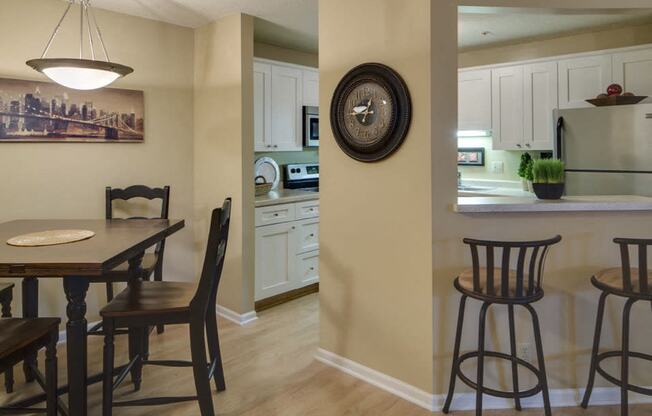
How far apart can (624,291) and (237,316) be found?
8.62 feet

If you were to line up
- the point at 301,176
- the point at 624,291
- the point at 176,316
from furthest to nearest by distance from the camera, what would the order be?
1. the point at 301,176
2. the point at 176,316
3. the point at 624,291

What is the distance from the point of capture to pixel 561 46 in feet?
14.6

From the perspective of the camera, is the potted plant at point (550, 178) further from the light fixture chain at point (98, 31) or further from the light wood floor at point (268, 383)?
the light fixture chain at point (98, 31)

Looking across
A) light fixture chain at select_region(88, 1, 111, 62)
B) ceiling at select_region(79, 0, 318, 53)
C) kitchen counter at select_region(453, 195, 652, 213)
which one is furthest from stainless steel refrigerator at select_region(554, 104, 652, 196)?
light fixture chain at select_region(88, 1, 111, 62)

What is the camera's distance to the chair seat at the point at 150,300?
212 centimetres

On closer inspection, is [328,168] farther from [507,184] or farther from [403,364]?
[507,184]

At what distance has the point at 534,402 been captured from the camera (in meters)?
2.46

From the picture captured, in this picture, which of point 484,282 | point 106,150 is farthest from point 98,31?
point 484,282

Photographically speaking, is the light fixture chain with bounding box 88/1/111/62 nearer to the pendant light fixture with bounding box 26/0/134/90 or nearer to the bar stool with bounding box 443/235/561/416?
the pendant light fixture with bounding box 26/0/134/90

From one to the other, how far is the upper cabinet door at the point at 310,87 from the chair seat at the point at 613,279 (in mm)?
3097

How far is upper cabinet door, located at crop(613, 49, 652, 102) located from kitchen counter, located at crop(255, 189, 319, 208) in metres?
2.74

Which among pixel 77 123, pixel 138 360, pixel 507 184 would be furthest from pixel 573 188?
pixel 77 123

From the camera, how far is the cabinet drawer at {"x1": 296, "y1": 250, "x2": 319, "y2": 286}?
4.30 meters

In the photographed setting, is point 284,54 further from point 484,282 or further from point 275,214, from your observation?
point 484,282
